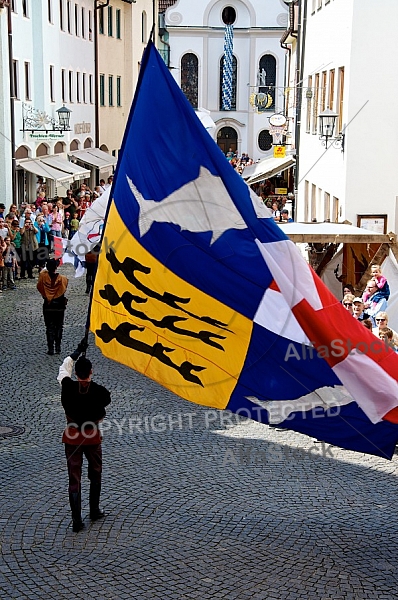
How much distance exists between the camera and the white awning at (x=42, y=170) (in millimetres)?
33156

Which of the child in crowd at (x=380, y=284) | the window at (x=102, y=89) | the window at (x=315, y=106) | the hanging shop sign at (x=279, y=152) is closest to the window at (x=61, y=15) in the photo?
the window at (x=102, y=89)

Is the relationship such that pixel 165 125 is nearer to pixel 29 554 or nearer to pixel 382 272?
pixel 29 554

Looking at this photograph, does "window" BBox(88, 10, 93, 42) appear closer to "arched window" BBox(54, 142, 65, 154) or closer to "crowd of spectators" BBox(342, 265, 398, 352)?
"arched window" BBox(54, 142, 65, 154)

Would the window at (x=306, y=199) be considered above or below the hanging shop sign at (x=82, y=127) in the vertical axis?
below

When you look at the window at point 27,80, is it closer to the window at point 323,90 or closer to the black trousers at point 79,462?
the window at point 323,90

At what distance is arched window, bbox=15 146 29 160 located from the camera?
33.5 meters

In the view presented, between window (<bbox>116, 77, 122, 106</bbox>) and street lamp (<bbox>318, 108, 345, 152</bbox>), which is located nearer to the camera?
street lamp (<bbox>318, 108, 345, 152</bbox>)

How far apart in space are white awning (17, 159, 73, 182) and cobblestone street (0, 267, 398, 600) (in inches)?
856

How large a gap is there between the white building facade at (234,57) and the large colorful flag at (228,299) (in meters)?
60.5

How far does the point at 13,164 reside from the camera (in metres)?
32.3

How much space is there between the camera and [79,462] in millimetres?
8266

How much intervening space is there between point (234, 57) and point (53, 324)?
5501 cm

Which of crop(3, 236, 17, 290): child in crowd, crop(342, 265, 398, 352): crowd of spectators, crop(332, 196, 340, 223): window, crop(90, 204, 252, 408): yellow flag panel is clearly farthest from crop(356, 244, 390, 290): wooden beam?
crop(90, 204, 252, 408): yellow flag panel

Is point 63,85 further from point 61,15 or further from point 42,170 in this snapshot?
point 42,170
